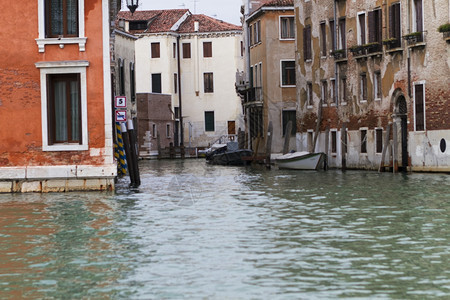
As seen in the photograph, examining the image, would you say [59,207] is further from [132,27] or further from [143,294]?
[132,27]

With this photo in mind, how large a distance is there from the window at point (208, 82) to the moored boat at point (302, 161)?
3212 centimetres

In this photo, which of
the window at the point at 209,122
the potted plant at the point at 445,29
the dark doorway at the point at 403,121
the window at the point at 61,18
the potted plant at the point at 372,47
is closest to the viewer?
the window at the point at 61,18

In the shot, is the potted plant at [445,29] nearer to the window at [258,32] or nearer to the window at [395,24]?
the window at [395,24]

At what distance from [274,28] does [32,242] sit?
35.7 meters

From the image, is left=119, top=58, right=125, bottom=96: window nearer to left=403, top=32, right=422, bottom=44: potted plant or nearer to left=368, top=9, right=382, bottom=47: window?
left=368, top=9, right=382, bottom=47: window

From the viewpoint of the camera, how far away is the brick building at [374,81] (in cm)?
2988

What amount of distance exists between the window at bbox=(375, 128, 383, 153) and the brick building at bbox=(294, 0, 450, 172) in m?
0.05

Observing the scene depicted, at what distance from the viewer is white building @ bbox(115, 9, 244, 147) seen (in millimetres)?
68062

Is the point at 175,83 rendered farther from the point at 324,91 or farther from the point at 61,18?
the point at 61,18

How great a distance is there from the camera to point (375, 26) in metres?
34.3

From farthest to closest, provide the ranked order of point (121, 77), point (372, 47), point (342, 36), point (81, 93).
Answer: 1. point (121, 77)
2. point (342, 36)
3. point (372, 47)
4. point (81, 93)

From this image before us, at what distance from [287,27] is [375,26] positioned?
13.5 meters

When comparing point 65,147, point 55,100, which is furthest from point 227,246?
point 55,100

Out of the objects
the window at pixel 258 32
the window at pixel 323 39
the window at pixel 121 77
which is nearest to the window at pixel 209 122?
the window at pixel 258 32
